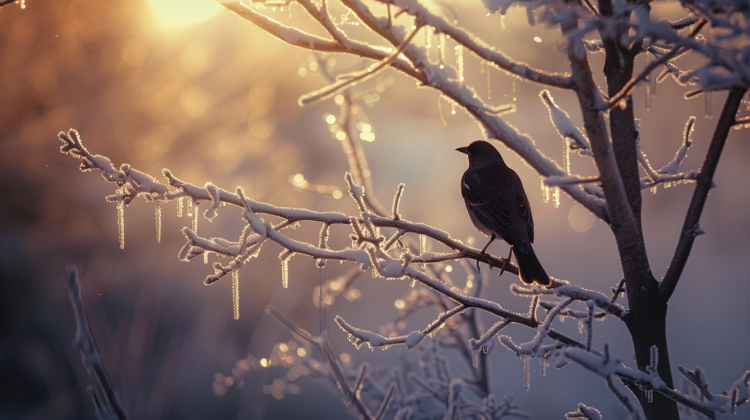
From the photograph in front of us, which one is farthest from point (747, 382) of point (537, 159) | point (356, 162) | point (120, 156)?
point (120, 156)

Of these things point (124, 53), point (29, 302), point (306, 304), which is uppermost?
point (124, 53)

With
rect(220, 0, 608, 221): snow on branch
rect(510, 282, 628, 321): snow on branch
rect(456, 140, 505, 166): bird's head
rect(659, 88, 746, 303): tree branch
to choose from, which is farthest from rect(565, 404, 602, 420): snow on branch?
rect(456, 140, 505, 166): bird's head

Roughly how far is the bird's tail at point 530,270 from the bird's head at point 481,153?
165 cm

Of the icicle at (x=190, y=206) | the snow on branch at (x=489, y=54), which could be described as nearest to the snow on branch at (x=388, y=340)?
the icicle at (x=190, y=206)

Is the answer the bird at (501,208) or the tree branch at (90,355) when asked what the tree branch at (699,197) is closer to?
the bird at (501,208)

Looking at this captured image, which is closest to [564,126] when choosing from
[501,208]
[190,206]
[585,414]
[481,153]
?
[501,208]

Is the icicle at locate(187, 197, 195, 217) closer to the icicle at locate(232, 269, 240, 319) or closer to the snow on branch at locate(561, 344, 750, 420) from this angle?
the icicle at locate(232, 269, 240, 319)

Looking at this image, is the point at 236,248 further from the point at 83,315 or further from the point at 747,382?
the point at 747,382

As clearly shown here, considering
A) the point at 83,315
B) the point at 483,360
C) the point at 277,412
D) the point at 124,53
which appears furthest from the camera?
the point at 124,53

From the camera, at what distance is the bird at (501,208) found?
349 centimetres

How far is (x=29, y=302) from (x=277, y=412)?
17.4ft

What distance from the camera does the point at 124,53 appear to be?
906cm

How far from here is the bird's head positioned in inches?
191

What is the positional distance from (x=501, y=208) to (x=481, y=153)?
4.03 feet
